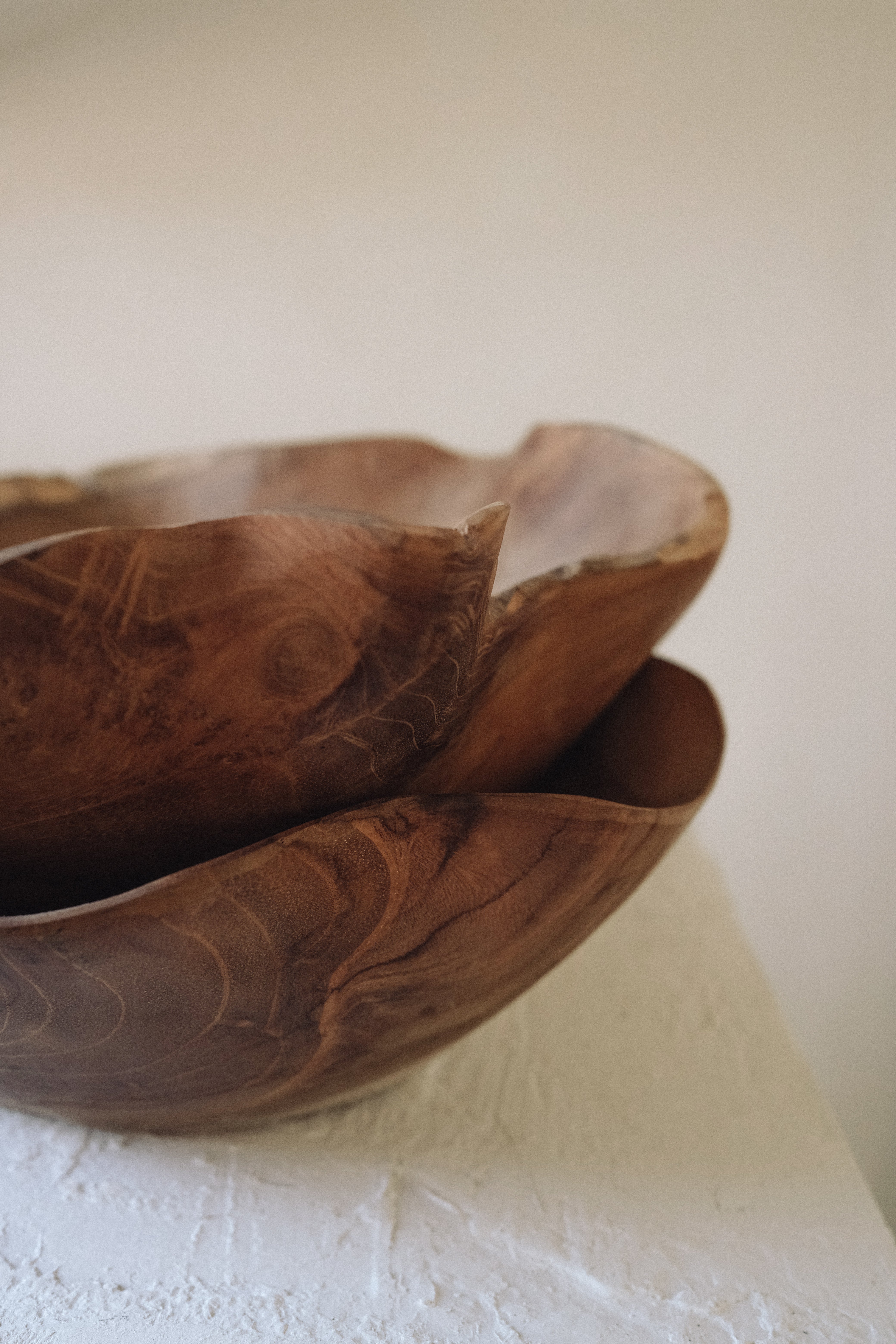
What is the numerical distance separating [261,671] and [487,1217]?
0.16m

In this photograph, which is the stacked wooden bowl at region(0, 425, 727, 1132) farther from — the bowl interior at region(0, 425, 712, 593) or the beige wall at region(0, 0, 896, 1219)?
the beige wall at region(0, 0, 896, 1219)

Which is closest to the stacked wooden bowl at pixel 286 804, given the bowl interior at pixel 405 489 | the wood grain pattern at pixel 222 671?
the wood grain pattern at pixel 222 671

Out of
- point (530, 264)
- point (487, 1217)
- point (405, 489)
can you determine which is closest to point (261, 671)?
point (487, 1217)

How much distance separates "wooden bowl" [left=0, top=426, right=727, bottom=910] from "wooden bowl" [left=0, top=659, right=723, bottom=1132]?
1 centimetres

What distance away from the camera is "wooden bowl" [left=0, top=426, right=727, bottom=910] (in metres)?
0.17

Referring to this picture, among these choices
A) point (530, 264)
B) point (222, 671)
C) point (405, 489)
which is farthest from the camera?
point (530, 264)

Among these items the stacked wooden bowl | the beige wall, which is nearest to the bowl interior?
the stacked wooden bowl

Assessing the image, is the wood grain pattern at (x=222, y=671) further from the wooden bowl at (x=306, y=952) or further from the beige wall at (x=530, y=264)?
the beige wall at (x=530, y=264)

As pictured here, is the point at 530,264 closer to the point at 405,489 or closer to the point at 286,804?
the point at 405,489

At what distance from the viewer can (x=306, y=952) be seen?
0.20 m

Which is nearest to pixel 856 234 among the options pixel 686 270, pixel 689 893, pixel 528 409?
pixel 686 270

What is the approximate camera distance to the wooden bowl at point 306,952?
0.20m

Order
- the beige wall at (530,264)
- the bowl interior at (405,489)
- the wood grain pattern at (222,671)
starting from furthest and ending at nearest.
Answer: the beige wall at (530,264) → the bowl interior at (405,489) → the wood grain pattern at (222,671)

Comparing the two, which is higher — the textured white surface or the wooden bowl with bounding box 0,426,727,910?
the wooden bowl with bounding box 0,426,727,910
